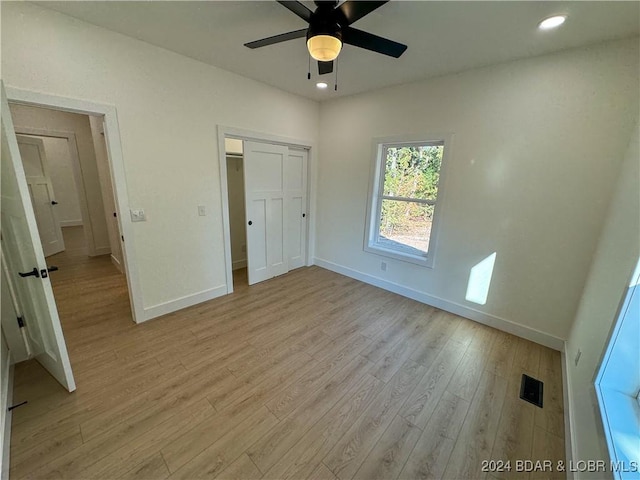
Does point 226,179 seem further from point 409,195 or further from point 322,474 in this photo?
point 322,474

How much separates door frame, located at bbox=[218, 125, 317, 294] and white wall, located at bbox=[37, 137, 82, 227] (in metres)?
5.68

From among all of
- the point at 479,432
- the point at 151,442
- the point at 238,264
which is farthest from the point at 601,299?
the point at 238,264

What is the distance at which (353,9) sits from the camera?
1.41 m

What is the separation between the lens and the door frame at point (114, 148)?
6.17ft

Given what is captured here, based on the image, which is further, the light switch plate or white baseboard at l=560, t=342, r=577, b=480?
the light switch plate

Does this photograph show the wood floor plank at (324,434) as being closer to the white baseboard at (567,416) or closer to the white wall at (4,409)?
the white baseboard at (567,416)

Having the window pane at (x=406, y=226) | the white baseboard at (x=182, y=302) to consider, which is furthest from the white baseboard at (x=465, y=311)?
the white baseboard at (x=182, y=302)

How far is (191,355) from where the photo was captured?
87.8 inches

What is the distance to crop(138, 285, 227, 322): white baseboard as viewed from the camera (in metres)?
2.73

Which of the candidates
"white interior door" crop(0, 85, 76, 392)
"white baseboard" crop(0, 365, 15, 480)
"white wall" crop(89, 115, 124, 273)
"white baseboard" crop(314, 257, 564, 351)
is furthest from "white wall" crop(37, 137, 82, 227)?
"white baseboard" crop(314, 257, 564, 351)

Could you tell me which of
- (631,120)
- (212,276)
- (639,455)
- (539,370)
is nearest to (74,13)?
(212,276)

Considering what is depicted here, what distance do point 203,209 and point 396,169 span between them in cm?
257

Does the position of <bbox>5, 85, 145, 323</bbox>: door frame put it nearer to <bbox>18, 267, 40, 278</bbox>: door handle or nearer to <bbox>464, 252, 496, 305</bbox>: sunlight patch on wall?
<bbox>18, 267, 40, 278</bbox>: door handle

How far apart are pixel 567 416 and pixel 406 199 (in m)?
2.48
